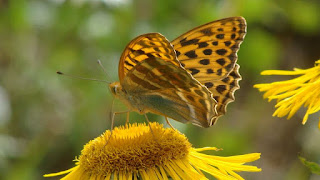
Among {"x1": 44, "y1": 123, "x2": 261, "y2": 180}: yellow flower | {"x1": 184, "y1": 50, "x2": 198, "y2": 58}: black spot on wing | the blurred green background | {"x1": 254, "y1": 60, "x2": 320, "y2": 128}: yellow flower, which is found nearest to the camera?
{"x1": 44, "y1": 123, "x2": 261, "y2": 180}: yellow flower

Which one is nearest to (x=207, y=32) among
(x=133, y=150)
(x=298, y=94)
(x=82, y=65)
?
(x=298, y=94)

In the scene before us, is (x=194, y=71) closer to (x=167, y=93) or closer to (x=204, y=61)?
(x=204, y=61)

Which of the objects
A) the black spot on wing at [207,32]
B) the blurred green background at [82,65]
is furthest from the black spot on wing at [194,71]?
the blurred green background at [82,65]

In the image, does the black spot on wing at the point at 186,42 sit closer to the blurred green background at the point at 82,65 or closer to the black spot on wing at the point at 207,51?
the black spot on wing at the point at 207,51

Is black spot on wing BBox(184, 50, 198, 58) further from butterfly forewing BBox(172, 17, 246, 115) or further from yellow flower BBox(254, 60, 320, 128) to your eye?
yellow flower BBox(254, 60, 320, 128)

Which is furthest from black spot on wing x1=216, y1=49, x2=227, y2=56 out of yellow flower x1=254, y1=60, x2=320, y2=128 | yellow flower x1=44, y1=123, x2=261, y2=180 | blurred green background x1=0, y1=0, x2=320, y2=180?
blurred green background x1=0, y1=0, x2=320, y2=180

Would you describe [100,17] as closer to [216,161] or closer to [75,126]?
[75,126]

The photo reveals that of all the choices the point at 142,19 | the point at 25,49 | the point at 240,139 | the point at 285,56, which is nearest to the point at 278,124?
the point at 285,56
